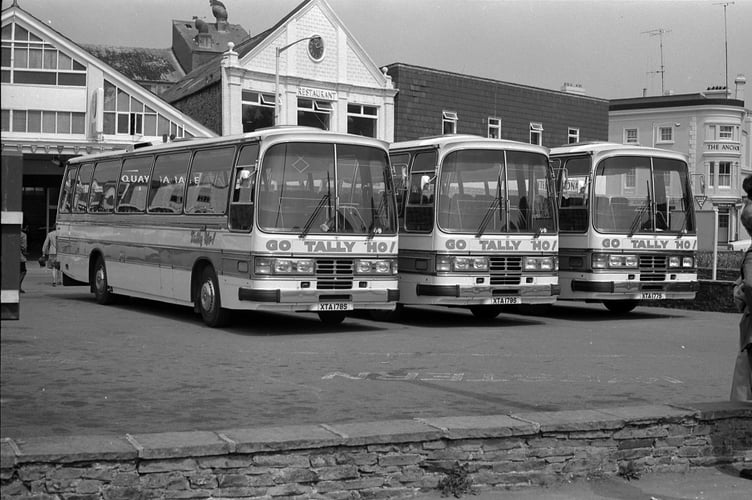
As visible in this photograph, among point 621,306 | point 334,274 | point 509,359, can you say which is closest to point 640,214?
point 621,306

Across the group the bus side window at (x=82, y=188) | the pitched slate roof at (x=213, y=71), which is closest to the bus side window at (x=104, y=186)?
the bus side window at (x=82, y=188)

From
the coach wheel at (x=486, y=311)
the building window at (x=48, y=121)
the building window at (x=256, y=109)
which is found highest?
the building window at (x=256, y=109)

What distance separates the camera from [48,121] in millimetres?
44562

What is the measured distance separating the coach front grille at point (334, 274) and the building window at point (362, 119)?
35004 mm

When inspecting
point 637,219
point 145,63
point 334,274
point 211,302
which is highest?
point 145,63

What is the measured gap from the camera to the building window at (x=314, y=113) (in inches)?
1898

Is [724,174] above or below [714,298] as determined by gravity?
above

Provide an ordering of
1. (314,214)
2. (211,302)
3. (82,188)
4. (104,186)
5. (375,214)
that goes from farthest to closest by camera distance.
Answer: (82,188) → (104,186) → (211,302) → (375,214) → (314,214)

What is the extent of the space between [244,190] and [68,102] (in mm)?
32037

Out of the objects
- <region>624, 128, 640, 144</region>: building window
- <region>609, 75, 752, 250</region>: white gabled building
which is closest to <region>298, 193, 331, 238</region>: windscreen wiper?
<region>609, 75, 752, 250</region>: white gabled building

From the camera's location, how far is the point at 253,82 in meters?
46.3

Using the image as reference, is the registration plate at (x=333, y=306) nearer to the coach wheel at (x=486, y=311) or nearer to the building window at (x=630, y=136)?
the coach wheel at (x=486, y=311)

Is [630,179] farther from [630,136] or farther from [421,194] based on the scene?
[630,136]

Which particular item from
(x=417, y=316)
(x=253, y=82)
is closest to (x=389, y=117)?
(x=253, y=82)
